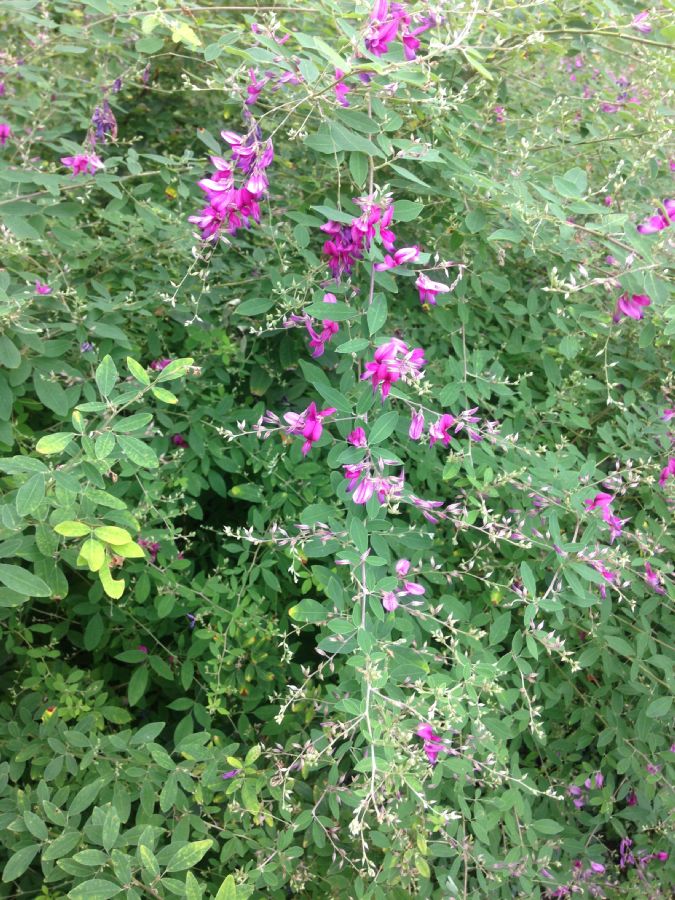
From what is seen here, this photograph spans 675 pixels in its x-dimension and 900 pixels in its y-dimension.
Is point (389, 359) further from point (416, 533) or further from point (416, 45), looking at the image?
point (416, 45)

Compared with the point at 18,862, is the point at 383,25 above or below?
above

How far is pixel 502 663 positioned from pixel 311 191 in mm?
1599

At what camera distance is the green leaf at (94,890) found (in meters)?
1.29

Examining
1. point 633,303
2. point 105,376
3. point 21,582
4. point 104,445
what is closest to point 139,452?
point 104,445

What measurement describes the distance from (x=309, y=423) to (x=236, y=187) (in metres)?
0.64

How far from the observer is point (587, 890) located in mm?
2119

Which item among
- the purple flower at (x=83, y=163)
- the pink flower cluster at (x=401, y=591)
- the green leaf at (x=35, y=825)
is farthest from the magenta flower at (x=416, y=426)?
the purple flower at (x=83, y=163)

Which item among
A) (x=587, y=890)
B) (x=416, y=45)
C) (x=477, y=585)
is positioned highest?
(x=416, y=45)

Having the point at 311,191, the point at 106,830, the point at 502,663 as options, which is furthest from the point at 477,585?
the point at 311,191

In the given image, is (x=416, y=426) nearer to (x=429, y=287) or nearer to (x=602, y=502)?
(x=429, y=287)

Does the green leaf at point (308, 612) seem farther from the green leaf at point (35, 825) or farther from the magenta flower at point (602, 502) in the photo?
the magenta flower at point (602, 502)

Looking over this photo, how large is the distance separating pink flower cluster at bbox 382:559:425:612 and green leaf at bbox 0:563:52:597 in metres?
0.70

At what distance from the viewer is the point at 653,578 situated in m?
2.06

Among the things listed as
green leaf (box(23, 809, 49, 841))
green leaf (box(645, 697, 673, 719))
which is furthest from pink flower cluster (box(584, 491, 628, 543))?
green leaf (box(23, 809, 49, 841))
